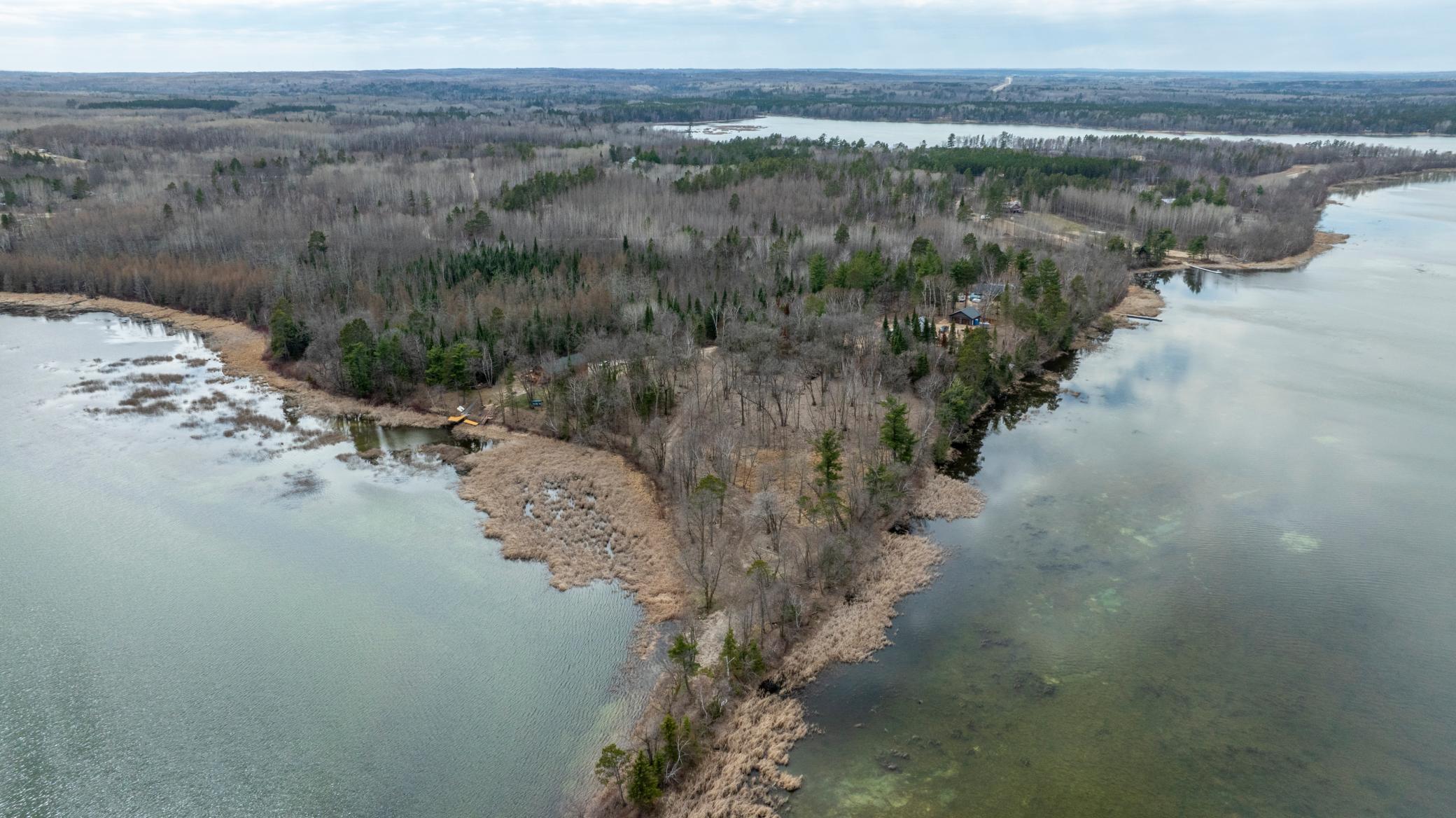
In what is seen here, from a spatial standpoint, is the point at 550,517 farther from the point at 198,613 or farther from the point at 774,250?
the point at 774,250

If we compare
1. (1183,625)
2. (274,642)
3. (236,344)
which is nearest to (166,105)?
(236,344)

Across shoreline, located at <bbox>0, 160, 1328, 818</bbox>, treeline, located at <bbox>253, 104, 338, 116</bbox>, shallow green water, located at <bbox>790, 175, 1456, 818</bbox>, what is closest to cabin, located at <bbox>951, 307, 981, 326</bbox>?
shallow green water, located at <bbox>790, 175, 1456, 818</bbox>

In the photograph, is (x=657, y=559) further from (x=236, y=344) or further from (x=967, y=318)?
(x=236, y=344)

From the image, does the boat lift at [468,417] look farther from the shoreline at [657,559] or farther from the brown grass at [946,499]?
the brown grass at [946,499]

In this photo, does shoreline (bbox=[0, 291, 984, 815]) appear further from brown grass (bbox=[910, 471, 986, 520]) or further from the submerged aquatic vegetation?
the submerged aquatic vegetation

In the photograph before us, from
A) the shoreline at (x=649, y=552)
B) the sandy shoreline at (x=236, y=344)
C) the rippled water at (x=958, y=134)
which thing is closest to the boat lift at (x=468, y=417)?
the shoreline at (x=649, y=552)

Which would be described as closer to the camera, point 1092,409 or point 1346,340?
point 1092,409

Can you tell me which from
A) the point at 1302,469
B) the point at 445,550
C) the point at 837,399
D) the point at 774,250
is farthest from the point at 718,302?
the point at 1302,469
